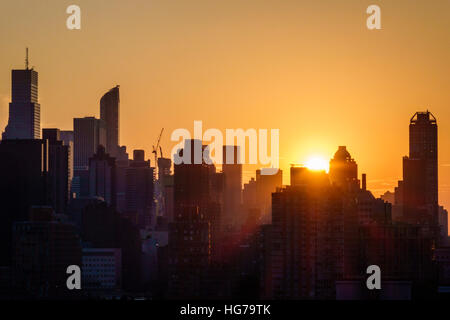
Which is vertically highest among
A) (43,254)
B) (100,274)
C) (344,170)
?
(344,170)

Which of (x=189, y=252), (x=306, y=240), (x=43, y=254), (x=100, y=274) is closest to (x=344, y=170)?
(x=189, y=252)

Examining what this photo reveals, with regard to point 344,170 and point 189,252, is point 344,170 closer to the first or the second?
point 344,170

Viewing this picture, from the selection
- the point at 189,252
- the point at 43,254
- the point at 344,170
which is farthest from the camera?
the point at 43,254

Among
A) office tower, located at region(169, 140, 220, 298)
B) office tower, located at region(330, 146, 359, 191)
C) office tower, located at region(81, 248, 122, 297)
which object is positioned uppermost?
office tower, located at region(330, 146, 359, 191)

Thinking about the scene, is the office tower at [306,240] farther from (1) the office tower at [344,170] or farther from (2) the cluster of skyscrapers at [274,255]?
(1) the office tower at [344,170]

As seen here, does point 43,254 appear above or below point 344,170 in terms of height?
below

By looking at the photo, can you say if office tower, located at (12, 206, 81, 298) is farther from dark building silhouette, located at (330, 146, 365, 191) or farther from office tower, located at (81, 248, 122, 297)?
dark building silhouette, located at (330, 146, 365, 191)

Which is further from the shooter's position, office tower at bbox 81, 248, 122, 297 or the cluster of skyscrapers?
office tower at bbox 81, 248, 122, 297

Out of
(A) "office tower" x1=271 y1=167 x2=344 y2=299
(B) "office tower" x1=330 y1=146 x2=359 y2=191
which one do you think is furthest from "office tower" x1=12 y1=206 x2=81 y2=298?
(B) "office tower" x1=330 y1=146 x2=359 y2=191
